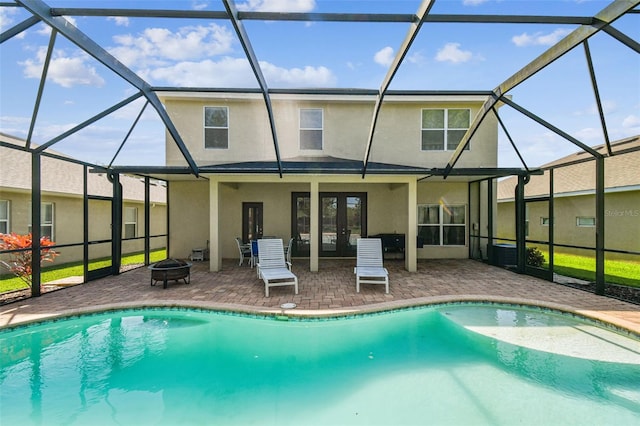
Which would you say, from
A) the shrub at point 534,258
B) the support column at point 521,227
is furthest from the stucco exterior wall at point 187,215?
the shrub at point 534,258

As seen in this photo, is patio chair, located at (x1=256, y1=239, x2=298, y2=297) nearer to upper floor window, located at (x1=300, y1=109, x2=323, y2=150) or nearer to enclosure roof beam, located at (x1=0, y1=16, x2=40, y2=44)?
upper floor window, located at (x1=300, y1=109, x2=323, y2=150)

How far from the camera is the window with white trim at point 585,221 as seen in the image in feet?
48.3

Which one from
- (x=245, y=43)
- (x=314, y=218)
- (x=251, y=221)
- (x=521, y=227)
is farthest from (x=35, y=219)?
(x=521, y=227)

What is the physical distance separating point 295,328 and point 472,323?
150 inches

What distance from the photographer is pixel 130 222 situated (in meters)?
16.7

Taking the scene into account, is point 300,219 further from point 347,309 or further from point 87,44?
point 87,44

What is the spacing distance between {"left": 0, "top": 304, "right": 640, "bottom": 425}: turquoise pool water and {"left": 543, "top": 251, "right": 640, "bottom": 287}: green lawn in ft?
15.2

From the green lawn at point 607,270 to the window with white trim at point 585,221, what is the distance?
1.74 meters

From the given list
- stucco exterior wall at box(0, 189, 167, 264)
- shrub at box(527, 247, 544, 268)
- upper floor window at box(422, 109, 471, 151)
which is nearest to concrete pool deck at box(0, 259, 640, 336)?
shrub at box(527, 247, 544, 268)

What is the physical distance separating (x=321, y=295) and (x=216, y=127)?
371 inches

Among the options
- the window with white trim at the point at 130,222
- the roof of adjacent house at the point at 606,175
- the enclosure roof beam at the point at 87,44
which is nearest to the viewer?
the enclosure roof beam at the point at 87,44

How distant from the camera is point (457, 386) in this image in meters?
4.70

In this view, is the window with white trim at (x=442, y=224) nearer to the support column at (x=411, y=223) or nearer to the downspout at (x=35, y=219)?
the support column at (x=411, y=223)

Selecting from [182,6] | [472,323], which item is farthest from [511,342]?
[182,6]
